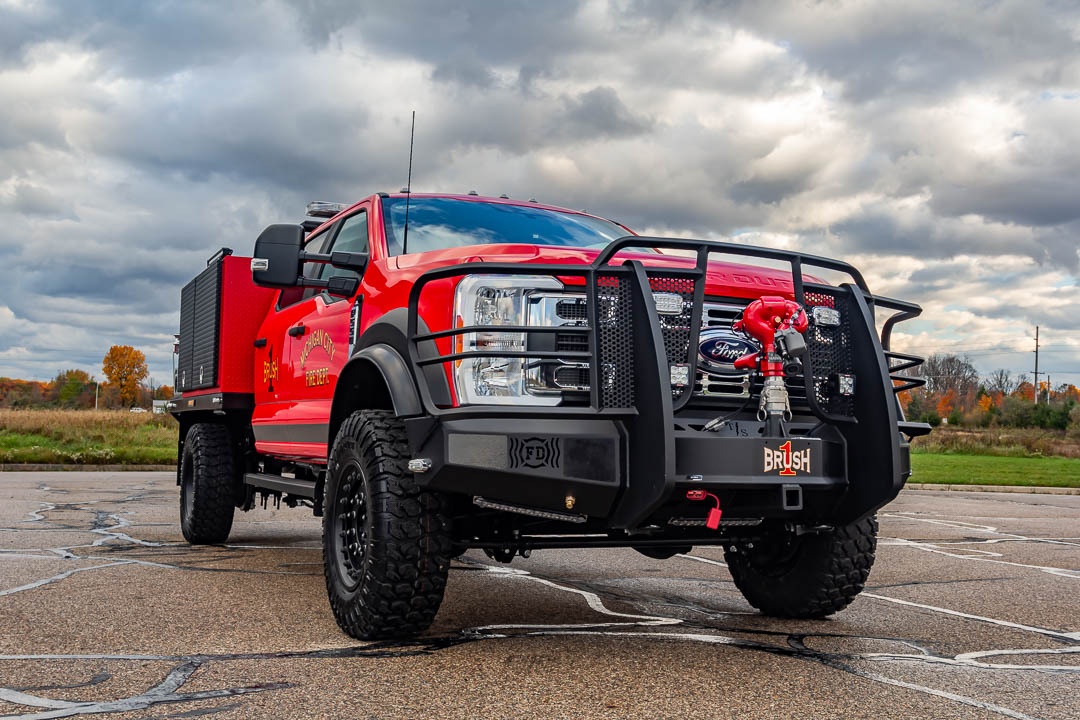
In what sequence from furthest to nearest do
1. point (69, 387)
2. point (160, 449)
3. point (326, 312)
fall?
point (69, 387)
point (160, 449)
point (326, 312)

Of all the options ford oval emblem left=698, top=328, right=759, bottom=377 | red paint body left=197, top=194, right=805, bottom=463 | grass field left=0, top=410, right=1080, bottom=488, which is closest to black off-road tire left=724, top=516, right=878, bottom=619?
ford oval emblem left=698, top=328, right=759, bottom=377

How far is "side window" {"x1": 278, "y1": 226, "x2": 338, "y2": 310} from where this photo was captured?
6.82 meters

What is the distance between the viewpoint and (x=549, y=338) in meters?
4.13

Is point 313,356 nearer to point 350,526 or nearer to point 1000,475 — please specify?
point 350,526

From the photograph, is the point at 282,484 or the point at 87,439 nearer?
the point at 282,484

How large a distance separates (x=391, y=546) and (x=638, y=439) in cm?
116

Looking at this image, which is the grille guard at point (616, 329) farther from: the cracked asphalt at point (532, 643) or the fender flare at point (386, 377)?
the cracked asphalt at point (532, 643)

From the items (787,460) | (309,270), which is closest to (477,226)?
(309,270)

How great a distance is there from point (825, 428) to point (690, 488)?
0.84 meters

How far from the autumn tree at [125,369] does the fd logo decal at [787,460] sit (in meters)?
146

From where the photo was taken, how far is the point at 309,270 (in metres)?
7.13

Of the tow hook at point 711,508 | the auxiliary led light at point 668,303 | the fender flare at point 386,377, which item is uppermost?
the auxiliary led light at point 668,303

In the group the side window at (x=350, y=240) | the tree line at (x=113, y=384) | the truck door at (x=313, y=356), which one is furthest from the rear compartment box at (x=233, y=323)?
the tree line at (x=113, y=384)

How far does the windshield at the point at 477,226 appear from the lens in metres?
5.67
